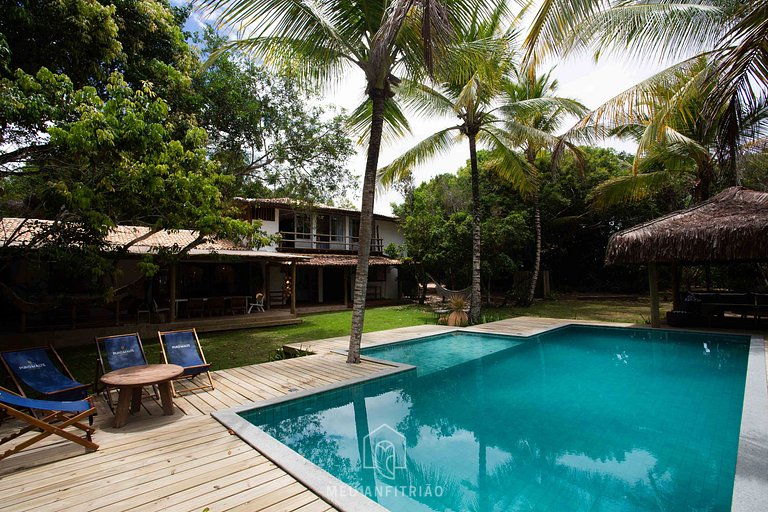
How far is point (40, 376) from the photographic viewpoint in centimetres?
453

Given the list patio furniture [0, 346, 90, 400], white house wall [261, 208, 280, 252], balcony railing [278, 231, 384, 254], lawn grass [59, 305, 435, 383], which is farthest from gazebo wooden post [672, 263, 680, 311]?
white house wall [261, 208, 280, 252]

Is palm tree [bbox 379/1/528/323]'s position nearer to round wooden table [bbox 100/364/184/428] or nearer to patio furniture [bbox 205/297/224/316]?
patio furniture [bbox 205/297/224/316]

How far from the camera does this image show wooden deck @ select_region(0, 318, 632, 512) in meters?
2.83

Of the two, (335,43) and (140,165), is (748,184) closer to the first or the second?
(335,43)

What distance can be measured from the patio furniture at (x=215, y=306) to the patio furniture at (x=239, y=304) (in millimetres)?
508

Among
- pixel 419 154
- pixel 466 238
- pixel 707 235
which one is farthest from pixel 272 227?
pixel 707 235

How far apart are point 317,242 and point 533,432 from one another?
630 inches

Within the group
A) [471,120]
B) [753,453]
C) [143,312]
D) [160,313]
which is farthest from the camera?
[143,312]

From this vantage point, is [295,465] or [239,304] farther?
[239,304]

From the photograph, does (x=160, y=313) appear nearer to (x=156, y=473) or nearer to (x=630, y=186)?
(x=156, y=473)

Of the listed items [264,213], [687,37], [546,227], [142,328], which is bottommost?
[142,328]

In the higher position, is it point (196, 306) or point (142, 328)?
point (196, 306)

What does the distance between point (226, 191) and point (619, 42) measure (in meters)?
9.85

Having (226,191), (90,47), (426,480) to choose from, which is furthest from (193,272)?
(426,480)
